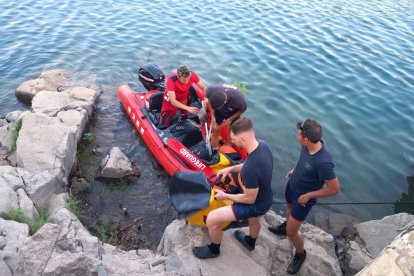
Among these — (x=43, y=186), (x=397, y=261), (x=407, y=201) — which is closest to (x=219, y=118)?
(x=43, y=186)

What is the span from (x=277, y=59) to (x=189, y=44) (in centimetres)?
336

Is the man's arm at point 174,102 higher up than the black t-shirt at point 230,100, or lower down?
lower down

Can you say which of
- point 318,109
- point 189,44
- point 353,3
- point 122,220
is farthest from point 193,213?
point 353,3

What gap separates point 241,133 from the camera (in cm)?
443

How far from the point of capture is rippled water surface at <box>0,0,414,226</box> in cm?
893

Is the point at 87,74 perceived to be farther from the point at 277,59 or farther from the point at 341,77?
the point at 341,77

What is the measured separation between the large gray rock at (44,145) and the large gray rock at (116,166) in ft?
2.44

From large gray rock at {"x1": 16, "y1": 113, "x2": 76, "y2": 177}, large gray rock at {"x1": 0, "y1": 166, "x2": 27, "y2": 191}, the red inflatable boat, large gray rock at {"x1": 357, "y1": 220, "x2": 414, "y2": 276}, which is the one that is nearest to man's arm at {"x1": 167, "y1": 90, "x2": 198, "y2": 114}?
the red inflatable boat

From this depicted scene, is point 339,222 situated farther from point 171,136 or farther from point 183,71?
point 183,71

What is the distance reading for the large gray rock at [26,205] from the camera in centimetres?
583

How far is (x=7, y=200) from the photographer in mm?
5773

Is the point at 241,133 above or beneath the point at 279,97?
above

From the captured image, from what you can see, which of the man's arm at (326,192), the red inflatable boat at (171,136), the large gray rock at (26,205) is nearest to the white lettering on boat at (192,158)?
the red inflatable boat at (171,136)

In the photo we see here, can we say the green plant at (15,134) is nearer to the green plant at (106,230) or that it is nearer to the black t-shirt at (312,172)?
the green plant at (106,230)
